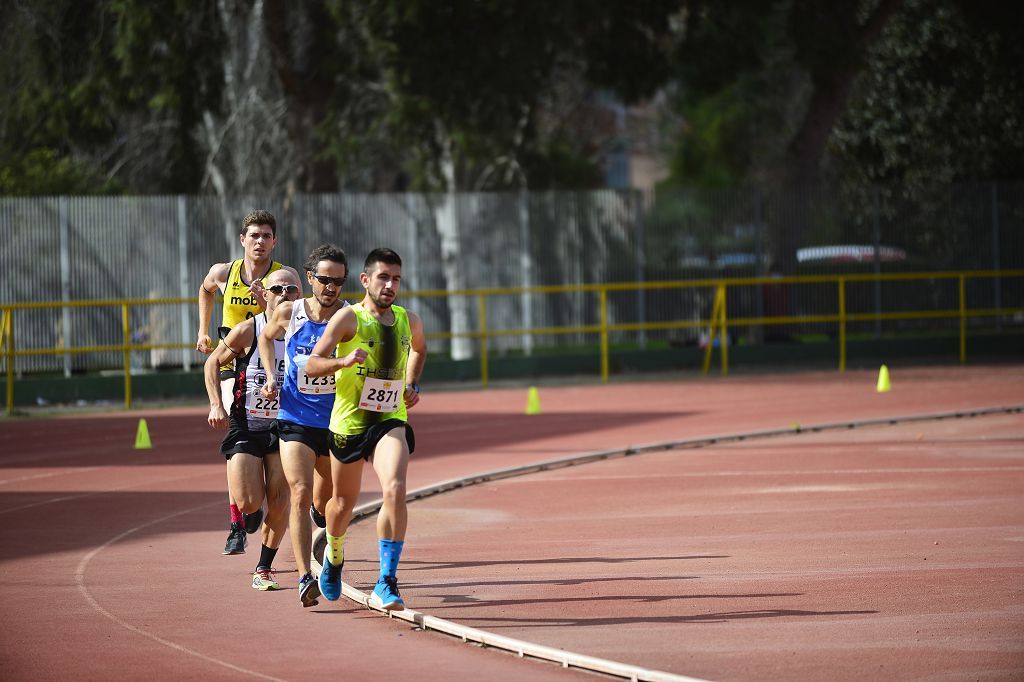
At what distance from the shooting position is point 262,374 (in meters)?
10.1

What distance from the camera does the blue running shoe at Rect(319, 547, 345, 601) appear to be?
357 inches

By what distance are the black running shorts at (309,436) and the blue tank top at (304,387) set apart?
27 millimetres

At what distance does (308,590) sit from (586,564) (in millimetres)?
2197

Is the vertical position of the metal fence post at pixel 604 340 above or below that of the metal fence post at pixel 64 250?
below

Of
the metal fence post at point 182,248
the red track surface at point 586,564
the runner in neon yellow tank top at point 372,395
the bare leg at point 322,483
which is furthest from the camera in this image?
the metal fence post at point 182,248

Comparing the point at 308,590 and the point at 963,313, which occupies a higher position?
the point at 963,313

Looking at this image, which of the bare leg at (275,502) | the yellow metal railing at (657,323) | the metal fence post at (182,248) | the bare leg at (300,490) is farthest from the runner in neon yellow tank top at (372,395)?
the metal fence post at (182,248)

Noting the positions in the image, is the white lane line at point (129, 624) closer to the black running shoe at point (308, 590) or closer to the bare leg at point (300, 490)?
the black running shoe at point (308, 590)

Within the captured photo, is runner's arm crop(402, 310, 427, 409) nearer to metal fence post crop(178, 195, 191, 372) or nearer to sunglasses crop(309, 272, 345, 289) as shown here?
sunglasses crop(309, 272, 345, 289)

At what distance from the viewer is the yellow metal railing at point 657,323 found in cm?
2509

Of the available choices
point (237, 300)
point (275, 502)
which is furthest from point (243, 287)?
point (275, 502)

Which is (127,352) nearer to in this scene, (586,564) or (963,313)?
(586,564)

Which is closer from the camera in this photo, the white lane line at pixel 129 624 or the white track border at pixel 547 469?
the white track border at pixel 547 469

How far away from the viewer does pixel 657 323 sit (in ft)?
99.9
